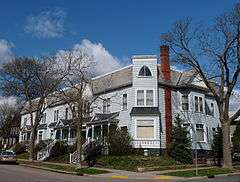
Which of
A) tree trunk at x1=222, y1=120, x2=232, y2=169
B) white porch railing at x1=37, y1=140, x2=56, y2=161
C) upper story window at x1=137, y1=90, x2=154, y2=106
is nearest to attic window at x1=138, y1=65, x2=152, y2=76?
upper story window at x1=137, y1=90, x2=154, y2=106

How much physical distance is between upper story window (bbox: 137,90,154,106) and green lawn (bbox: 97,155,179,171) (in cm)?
594

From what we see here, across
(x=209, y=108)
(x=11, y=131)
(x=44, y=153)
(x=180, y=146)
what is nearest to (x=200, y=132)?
(x=209, y=108)

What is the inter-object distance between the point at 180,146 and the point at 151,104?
5173 millimetres

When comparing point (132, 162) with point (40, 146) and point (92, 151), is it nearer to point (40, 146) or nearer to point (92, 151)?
point (92, 151)

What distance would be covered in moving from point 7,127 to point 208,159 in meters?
54.3

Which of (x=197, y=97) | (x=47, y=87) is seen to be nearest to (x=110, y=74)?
(x=47, y=87)

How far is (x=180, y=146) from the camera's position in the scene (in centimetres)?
3391

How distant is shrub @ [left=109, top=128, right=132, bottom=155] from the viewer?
33188mm

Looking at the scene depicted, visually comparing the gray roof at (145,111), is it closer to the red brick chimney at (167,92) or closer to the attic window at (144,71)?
the red brick chimney at (167,92)

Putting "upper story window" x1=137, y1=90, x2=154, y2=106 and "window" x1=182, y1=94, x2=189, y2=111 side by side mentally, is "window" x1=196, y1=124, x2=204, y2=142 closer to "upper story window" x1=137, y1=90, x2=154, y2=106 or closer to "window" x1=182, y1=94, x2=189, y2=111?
"window" x1=182, y1=94, x2=189, y2=111

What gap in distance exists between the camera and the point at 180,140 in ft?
112

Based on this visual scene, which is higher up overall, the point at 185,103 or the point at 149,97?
the point at 149,97

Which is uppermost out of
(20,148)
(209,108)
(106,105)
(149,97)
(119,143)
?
(149,97)

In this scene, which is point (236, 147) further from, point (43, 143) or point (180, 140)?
point (43, 143)
